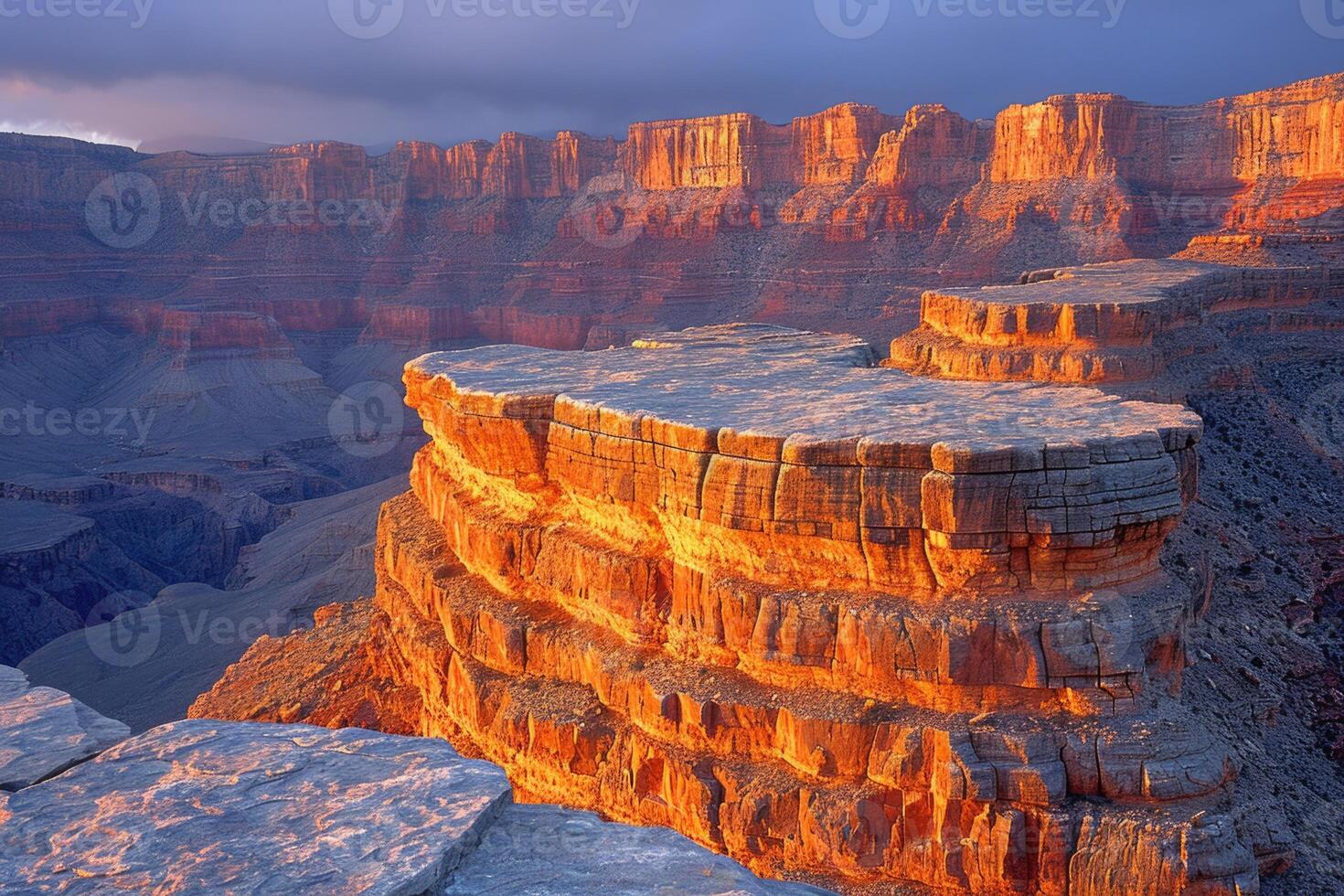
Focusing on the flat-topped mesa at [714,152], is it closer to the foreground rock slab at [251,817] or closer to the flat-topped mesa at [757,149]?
the flat-topped mesa at [757,149]

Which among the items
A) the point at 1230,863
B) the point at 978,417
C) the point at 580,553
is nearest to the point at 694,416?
the point at 580,553

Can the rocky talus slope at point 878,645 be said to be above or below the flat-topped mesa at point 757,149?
below

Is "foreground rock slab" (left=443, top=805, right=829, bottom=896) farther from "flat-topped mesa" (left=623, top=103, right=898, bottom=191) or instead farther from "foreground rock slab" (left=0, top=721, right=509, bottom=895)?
"flat-topped mesa" (left=623, top=103, right=898, bottom=191)

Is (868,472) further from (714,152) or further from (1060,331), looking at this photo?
(714,152)

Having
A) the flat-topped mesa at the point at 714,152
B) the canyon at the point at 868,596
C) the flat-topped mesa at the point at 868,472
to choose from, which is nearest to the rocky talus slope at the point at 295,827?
the canyon at the point at 868,596

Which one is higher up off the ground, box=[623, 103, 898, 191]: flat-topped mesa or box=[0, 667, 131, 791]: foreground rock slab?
box=[623, 103, 898, 191]: flat-topped mesa

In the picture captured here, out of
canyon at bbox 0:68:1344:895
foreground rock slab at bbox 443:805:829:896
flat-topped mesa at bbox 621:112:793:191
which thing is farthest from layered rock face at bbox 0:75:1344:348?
foreground rock slab at bbox 443:805:829:896

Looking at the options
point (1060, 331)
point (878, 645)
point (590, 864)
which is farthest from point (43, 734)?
point (1060, 331)
